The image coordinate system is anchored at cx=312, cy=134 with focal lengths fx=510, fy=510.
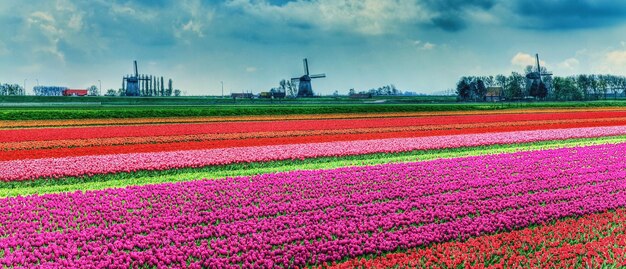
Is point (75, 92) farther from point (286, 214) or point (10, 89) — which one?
point (286, 214)

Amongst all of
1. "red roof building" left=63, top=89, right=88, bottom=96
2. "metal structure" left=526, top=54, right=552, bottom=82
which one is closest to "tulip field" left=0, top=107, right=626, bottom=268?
"metal structure" left=526, top=54, right=552, bottom=82

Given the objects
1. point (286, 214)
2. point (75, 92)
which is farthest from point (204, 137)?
point (75, 92)

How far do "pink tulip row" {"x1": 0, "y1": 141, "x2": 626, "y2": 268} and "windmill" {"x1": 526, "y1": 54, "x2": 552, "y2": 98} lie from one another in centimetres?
11368

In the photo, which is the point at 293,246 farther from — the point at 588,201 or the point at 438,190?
the point at 588,201

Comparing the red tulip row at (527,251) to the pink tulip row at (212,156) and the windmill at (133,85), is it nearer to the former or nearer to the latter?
the pink tulip row at (212,156)

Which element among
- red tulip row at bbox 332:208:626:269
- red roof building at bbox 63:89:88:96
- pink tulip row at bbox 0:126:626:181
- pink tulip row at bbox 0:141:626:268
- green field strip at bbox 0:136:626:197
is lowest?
red tulip row at bbox 332:208:626:269

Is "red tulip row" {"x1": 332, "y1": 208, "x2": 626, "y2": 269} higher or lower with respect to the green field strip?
lower

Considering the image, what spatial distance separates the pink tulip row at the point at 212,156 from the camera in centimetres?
1741

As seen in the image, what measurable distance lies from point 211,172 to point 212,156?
2.88m

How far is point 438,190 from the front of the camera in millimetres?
14055

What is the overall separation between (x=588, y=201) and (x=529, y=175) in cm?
309

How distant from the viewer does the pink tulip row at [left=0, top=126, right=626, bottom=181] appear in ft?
57.1

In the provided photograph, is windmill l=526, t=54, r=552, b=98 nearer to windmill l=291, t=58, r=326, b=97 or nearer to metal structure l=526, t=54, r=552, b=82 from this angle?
metal structure l=526, t=54, r=552, b=82

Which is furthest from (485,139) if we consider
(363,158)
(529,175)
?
(529,175)
